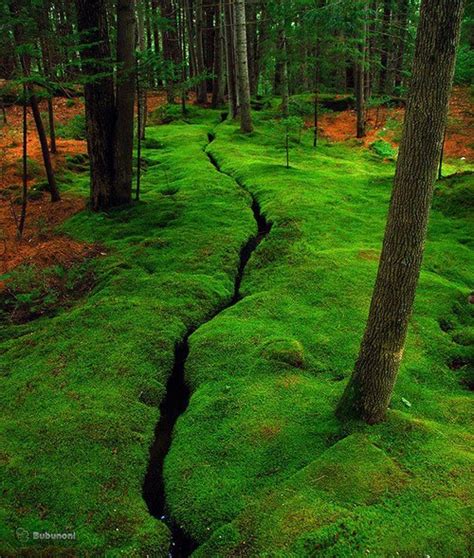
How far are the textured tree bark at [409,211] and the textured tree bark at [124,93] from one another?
776 centimetres

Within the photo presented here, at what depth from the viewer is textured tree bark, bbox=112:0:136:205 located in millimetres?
9883

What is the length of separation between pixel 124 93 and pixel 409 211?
27.7 ft

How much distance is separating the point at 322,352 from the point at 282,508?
7.99 feet

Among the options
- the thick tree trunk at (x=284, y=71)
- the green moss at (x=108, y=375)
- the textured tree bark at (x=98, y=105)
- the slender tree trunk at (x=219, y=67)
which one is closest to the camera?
the green moss at (x=108, y=375)

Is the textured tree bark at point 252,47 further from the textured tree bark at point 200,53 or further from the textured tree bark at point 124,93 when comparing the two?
the textured tree bark at point 124,93

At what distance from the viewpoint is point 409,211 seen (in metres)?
3.58

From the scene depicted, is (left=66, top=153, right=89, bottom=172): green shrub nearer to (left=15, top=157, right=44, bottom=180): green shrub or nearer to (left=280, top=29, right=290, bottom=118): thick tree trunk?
(left=15, top=157, right=44, bottom=180): green shrub

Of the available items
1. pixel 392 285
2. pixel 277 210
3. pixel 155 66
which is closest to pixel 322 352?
pixel 392 285

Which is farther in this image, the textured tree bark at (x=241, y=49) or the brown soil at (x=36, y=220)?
the textured tree bark at (x=241, y=49)

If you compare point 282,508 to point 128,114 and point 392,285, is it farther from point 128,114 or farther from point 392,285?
point 128,114

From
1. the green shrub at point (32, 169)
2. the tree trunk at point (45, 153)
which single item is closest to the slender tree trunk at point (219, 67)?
the green shrub at point (32, 169)

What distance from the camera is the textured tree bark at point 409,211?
10.3ft

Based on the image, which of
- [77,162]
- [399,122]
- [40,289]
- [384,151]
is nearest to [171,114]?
[77,162]

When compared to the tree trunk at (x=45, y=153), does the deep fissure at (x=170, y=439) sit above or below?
below
